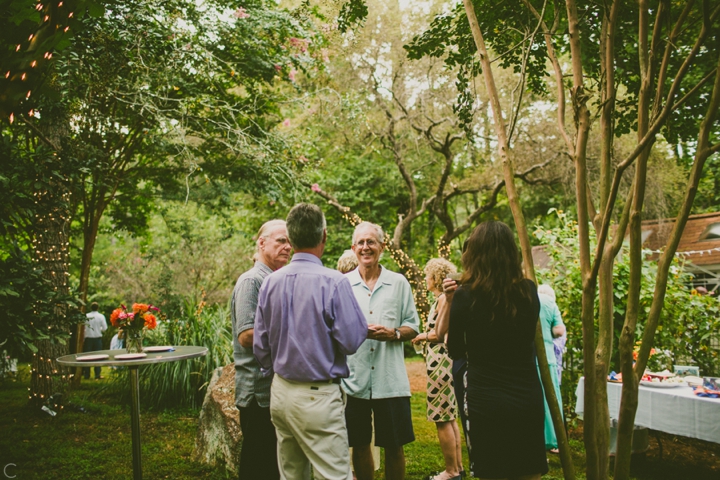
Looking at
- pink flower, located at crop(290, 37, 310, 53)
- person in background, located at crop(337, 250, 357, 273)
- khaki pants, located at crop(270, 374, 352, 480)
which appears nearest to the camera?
khaki pants, located at crop(270, 374, 352, 480)

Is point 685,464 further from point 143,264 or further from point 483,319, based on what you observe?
point 143,264

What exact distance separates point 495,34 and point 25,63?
2512 mm

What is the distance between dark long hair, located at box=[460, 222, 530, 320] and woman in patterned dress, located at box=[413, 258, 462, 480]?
1336 millimetres

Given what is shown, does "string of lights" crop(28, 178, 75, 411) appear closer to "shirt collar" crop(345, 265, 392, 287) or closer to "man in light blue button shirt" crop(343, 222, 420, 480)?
"shirt collar" crop(345, 265, 392, 287)

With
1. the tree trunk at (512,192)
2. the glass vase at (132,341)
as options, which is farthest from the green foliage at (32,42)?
the glass vase at (132,341)

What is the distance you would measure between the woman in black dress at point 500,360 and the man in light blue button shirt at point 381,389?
2.77 ft

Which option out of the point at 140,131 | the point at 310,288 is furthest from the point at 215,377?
the point at 140,131

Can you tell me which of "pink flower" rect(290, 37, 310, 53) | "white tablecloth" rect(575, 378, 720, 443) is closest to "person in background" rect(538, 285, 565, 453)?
"white tablecloth" rect(575, 378, 720, 443)

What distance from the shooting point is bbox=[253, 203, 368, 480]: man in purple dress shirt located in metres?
2.16

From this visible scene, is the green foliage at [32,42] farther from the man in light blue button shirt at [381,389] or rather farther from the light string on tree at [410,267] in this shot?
the light string on tree at [410,267]

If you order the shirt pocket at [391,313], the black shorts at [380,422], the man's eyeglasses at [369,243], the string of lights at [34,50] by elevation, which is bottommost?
the black shorts at [380,422]

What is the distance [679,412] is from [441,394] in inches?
73.6

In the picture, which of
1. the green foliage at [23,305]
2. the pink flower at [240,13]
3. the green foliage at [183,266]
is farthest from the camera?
the green foliage at [183,266]

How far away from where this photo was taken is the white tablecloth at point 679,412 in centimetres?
370
